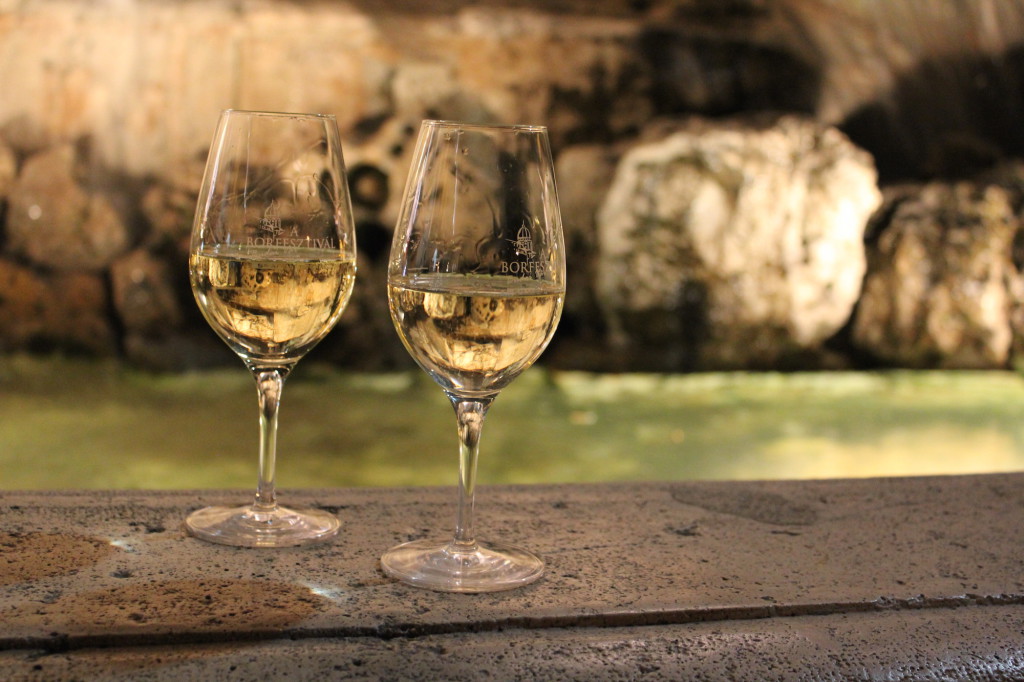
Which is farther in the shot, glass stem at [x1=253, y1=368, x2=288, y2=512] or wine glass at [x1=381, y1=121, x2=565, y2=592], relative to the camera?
glass stem at [x1=253, y1=368, x2=288, y2=512]

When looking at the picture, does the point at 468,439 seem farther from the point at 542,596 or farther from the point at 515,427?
the point at 515,427

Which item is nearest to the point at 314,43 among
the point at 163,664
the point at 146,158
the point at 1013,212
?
the point at 146,158

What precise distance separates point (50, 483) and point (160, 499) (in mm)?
2497

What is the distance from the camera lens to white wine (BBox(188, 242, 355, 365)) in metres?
1.02

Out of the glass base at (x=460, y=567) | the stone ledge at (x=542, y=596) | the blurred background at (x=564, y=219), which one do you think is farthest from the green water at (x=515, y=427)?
the glass base at (x=460, y=567)

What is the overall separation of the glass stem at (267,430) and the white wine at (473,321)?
0.17 m

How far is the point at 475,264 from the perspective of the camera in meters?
0.91

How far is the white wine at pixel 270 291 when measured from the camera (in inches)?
40.1

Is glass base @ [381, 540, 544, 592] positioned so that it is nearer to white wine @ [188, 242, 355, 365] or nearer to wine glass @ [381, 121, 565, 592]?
wine glass @ [381, 121, 565, 592]

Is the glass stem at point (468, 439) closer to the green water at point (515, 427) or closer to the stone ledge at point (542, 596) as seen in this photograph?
the stone ledge at point (542, 596)

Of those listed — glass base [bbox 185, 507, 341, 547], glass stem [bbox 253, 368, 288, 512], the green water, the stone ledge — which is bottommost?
the green water

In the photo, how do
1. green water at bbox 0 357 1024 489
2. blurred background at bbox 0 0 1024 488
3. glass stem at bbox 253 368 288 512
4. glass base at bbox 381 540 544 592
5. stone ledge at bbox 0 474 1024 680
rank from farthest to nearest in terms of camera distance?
blurred background at bbox 0 0 1024 488
green water at bbox 0 357 1024 489
glass stem at bbox 253 368 288 512
glass base at bbox 381 540 544 592
stone ledge at bbox 0 474 1024 680

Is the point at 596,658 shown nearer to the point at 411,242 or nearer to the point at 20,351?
the point at 411,242

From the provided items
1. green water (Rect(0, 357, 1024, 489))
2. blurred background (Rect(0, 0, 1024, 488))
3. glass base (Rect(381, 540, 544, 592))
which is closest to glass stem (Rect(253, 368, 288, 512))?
glass base (Rect(381, 540, 544, 592))
